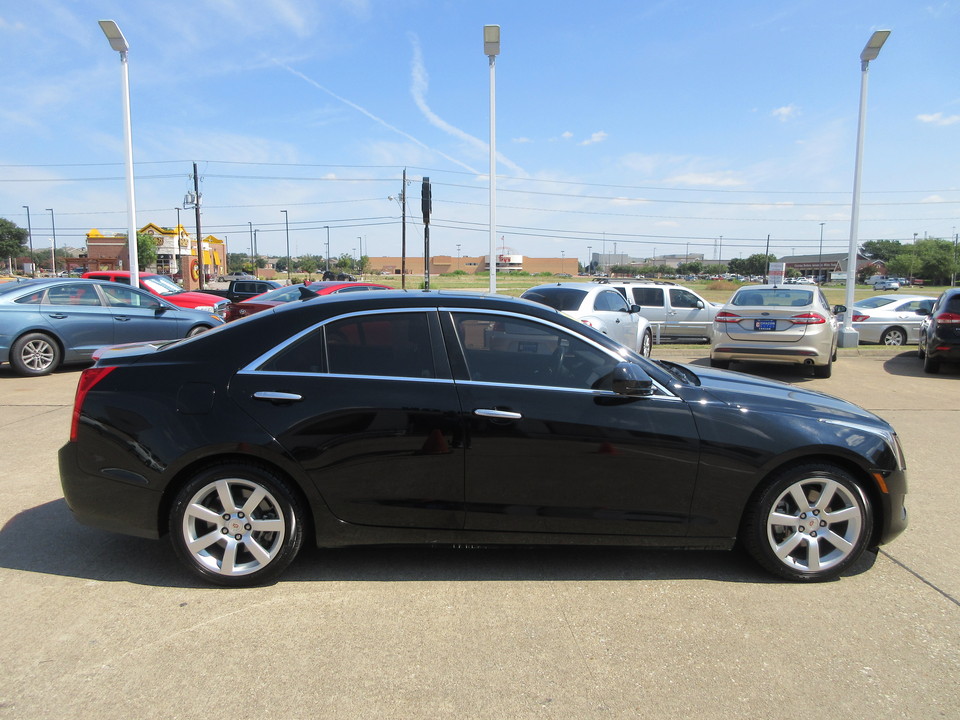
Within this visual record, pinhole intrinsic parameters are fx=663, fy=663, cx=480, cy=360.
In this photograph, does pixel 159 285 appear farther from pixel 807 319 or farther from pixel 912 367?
pixel 912 367

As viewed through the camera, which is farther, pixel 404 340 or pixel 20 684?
pixel 404 340

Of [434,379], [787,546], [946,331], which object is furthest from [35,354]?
[946,331]

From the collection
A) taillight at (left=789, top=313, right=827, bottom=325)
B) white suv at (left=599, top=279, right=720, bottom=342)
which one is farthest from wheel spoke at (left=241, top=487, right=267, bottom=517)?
white suv at (left=599, top=279, right=720, bottom=342)

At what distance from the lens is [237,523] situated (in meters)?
3.46

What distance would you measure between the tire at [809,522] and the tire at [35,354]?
10.7 m

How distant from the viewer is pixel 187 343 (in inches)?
146

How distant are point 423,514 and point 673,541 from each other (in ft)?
4.46

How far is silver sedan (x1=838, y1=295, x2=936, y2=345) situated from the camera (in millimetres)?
16547

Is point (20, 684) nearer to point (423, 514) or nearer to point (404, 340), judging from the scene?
point (423, 514)

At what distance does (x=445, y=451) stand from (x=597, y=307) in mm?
8413

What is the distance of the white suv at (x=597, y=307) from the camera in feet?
36.2

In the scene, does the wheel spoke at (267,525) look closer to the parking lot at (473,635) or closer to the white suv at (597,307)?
the parking lot at (473,635)

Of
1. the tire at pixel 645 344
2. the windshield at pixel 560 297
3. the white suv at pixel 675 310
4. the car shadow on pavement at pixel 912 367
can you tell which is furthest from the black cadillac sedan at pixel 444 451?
the white suv at pixel 675 310

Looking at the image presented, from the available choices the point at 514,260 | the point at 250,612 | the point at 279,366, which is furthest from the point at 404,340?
the point at 514,260
